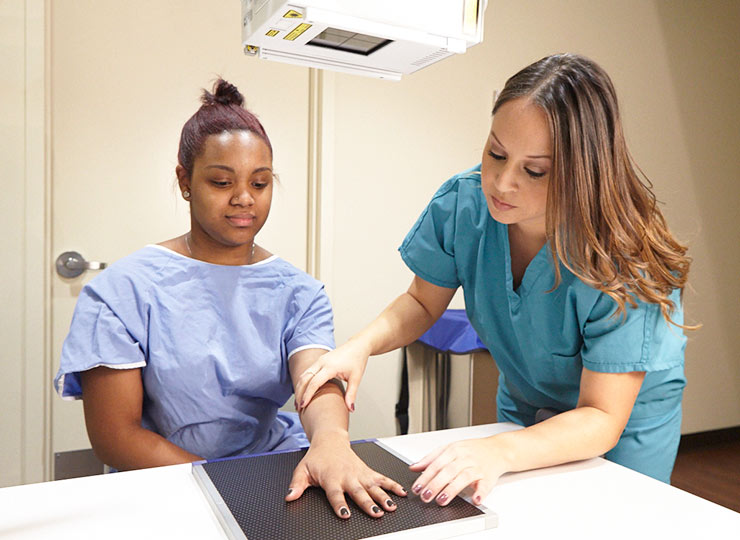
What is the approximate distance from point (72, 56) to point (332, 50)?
5.35 ft

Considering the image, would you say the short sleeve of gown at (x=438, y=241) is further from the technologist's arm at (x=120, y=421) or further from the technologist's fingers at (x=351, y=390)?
the technologist's arm at (x=120, y=421)

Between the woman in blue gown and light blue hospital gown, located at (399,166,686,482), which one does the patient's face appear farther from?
light blue hospital gown, located at (399,166,686,482)

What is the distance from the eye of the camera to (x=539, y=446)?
90 centimetres

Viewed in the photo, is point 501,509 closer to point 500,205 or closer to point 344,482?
point 344,482

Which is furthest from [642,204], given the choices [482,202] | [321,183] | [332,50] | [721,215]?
[721,215]

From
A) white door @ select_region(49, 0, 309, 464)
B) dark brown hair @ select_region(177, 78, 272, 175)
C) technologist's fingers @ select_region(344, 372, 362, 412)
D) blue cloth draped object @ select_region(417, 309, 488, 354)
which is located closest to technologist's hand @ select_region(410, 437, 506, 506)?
technologist's fingers @ select_region(344, 372, 362, 412)

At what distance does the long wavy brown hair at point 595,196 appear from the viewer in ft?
3.16

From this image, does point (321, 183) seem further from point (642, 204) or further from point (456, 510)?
point (456, 510)

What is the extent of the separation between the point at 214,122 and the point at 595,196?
759mm

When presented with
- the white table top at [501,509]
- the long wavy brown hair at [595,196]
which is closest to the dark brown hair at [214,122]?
the long wavy brown hair at [595,196]

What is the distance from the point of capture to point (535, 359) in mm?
1125

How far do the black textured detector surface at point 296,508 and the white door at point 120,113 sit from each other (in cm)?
152

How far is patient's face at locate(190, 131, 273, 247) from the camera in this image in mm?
1253

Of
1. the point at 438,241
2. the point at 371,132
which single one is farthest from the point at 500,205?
the point at 371,132
